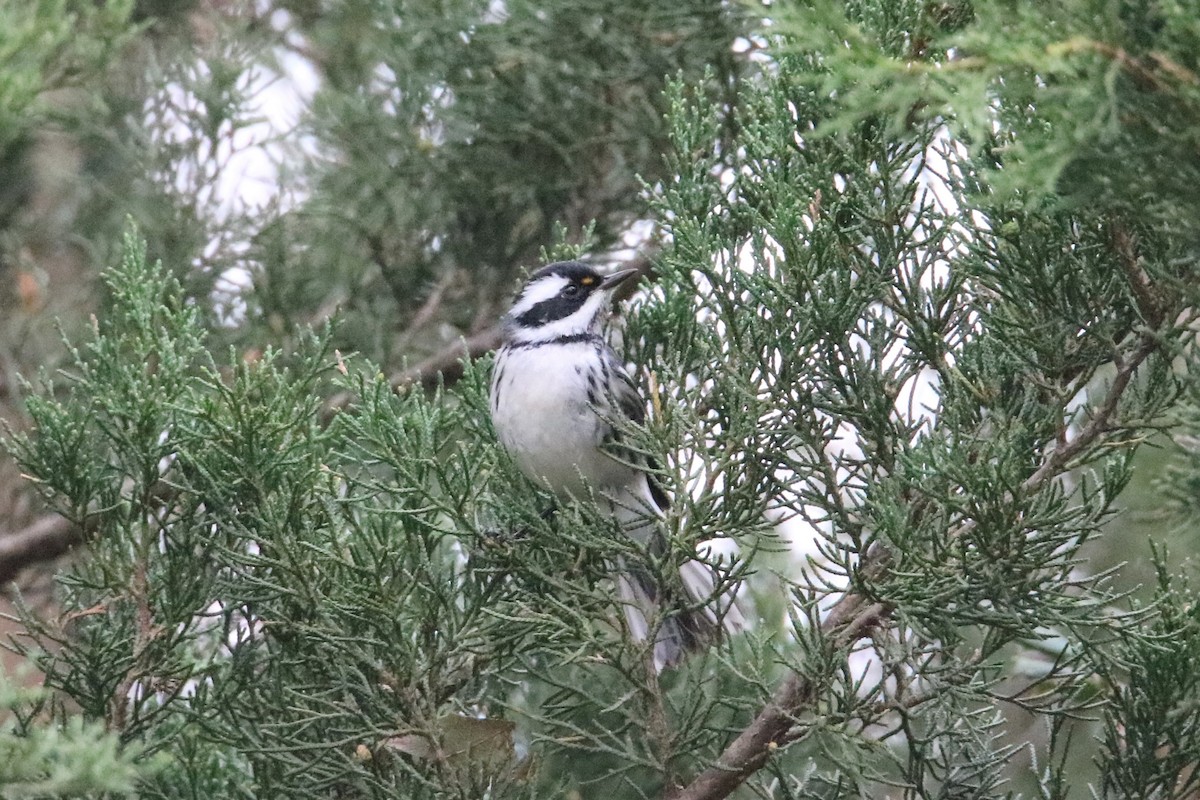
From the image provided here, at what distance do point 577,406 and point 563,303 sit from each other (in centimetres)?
37

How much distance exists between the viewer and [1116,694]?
2.43 m

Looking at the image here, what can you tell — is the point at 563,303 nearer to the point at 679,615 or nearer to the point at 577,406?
the point at 577,406

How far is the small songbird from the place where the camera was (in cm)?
320

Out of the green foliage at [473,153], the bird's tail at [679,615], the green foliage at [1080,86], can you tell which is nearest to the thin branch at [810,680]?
the bird's tail at [679,615]

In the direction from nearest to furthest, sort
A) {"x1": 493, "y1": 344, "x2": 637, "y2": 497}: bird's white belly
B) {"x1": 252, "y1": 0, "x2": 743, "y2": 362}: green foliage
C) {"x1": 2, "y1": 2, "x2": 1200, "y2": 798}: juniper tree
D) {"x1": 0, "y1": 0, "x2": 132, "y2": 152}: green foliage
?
{"x1": 2, "y1": 2, "x2": 1200, "y2": 798}: juniper tree → {"x1": 0, "y1": 0, "x2": 132, "y2": 152}: green foliage → {"x1": 493, "y1": 344, "x2": 637, "y2": 497}: bird's white belly → {"x1": 252, "y1": 0, "x2": 743, "y2": 362}: green foliage

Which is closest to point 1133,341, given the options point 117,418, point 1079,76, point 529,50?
point 1079,76

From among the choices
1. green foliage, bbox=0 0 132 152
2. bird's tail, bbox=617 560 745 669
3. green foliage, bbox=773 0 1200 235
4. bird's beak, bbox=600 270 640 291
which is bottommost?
bird's tail, bbox=617 560 745 669

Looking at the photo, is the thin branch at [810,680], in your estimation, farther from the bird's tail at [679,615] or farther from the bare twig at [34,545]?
the bare twig at [34,545]

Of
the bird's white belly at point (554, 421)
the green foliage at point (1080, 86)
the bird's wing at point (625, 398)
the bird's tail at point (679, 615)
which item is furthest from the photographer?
the bird's wing at point (625, 398)

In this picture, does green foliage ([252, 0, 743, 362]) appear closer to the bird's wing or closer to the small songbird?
the small songbird

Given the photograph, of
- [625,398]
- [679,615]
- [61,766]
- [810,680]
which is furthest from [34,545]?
[810,680]

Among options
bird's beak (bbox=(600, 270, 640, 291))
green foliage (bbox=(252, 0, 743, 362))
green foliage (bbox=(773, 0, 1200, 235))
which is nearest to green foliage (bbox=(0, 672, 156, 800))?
green foliage (bbox=(773, 0, 1200, 235))

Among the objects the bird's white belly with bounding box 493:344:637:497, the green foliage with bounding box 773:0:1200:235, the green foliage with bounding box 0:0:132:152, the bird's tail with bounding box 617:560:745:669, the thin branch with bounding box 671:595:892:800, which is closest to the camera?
the green foliage with bounding box 773:0:1200:235

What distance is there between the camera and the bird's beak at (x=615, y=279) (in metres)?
3.55
